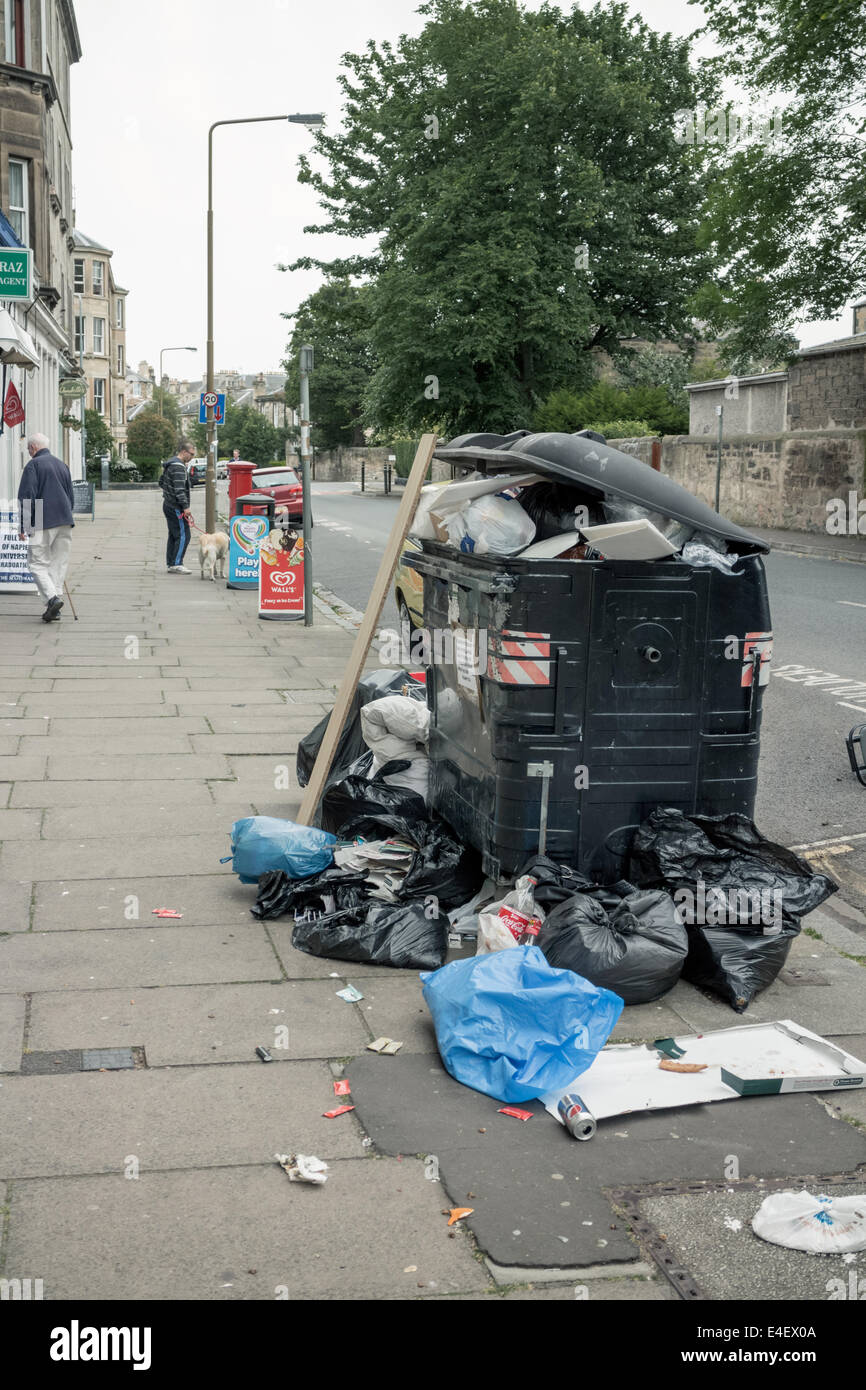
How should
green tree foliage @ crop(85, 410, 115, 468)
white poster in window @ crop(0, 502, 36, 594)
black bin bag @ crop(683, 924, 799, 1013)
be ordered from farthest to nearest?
green tree foliage @ crop(85, 410, 115, 468) < white poster in window @ crop(0, 502, 36, 594) < black bin bag @ crop(683, 924, 799, 1013)

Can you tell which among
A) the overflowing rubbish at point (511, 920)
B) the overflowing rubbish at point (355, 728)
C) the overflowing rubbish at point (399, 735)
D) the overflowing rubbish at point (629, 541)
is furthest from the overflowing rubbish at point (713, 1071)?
the overflowing rubbish at point (355, 728)

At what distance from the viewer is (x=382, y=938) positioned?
4.94m

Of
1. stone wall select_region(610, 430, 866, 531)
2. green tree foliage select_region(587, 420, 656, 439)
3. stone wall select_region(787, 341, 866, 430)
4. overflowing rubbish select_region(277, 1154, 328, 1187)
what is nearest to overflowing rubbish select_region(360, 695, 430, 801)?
overflowing rubbish select_region(277, 1154, 328, 1187)

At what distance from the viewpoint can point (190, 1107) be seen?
3.75 metres

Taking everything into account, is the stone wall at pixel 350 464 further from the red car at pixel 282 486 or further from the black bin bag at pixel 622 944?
the black bin bag at pixel 622 944

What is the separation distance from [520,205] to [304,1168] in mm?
39163

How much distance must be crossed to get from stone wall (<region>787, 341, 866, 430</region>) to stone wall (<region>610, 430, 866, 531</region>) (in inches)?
24.1

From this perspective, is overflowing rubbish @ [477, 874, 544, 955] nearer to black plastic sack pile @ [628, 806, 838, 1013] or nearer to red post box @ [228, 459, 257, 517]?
black plastic sack pile @ [628, 806, 838, 1013]

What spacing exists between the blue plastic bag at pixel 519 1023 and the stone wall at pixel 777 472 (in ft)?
77.8

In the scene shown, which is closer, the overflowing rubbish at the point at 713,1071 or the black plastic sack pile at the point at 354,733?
the overflowing rubbish at the point at 713,1071

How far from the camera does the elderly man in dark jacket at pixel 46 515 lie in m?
14.0

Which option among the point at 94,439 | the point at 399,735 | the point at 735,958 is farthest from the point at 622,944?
the point at 94,439

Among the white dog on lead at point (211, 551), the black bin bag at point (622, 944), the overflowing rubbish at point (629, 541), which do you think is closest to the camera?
the black bin bag at point (622, 944)

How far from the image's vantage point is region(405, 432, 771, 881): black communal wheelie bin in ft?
16.2
